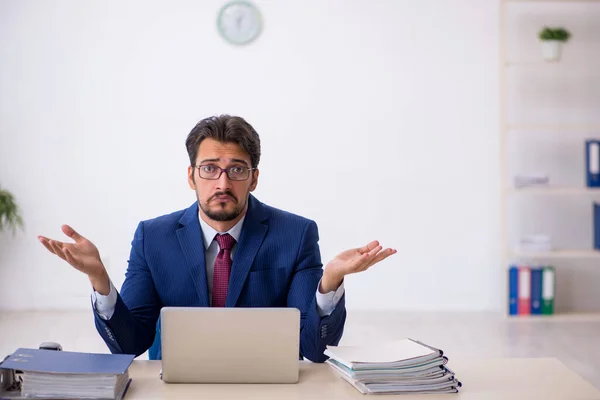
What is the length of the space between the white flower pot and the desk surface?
4246mm

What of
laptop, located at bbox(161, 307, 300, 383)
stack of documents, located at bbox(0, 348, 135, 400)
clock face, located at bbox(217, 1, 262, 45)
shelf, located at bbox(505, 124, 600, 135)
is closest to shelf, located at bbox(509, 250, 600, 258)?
shelf, located at bbox(505, 124, 600, 135)

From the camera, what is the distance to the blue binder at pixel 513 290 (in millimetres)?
6016

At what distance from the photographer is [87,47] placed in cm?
622

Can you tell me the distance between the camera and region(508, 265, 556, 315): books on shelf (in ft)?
19.7

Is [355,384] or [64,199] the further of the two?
[64,199]

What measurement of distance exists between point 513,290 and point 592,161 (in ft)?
3.56

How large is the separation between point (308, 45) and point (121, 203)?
185cm

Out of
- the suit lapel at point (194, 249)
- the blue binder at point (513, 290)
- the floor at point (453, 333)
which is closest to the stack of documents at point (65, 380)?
the suit lapel at point (194, 249)

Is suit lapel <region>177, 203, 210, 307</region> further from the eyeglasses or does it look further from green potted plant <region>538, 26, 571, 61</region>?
green potted plant <region>538, 26, 571, 61</region>

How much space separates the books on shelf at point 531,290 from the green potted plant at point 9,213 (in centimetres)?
366

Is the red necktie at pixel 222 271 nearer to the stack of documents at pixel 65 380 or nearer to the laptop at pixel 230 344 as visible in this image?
the laptop at pixel 230 344

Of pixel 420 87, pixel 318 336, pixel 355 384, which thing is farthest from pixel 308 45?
pixel 355 384

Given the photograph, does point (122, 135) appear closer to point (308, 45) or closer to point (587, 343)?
point (308, 45)

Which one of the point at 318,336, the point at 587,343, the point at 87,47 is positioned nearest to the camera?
the point at 318,336
